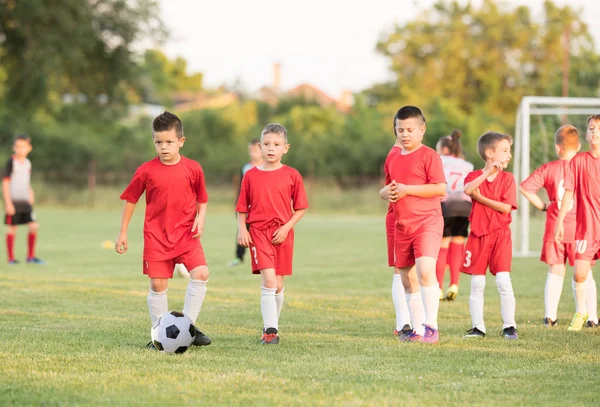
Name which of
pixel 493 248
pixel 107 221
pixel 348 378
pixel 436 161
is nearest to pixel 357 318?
pixel 493 248

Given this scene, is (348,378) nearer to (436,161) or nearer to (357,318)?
(436,161)

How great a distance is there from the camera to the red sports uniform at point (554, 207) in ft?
26.0

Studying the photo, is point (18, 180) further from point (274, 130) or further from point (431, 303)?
point (431, 303)

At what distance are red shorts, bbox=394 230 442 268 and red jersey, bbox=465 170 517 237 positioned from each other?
2.25 ft

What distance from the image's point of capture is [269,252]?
22.6ft

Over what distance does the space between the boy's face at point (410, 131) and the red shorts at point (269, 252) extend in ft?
3.87

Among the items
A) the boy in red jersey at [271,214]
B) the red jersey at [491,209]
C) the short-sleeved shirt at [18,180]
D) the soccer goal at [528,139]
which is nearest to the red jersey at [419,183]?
the red jersey at [491,209]

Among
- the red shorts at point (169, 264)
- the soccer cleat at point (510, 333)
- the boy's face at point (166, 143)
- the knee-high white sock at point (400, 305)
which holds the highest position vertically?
the boy's face at point (166, 143)

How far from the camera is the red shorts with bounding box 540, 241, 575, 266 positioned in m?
8.09

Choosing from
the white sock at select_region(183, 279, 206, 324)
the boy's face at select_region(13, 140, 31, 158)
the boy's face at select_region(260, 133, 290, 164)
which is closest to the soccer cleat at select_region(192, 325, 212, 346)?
the white sock at select_region(183, 279, 206, 324)

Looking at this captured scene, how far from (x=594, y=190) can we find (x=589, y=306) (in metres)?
1.23

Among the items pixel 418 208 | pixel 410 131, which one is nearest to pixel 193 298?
pixel 418 208

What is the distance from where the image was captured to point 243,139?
4881 cm

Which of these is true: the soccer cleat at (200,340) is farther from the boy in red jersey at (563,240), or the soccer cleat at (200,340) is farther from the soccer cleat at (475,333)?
the boy in red jersey at (563,240)
